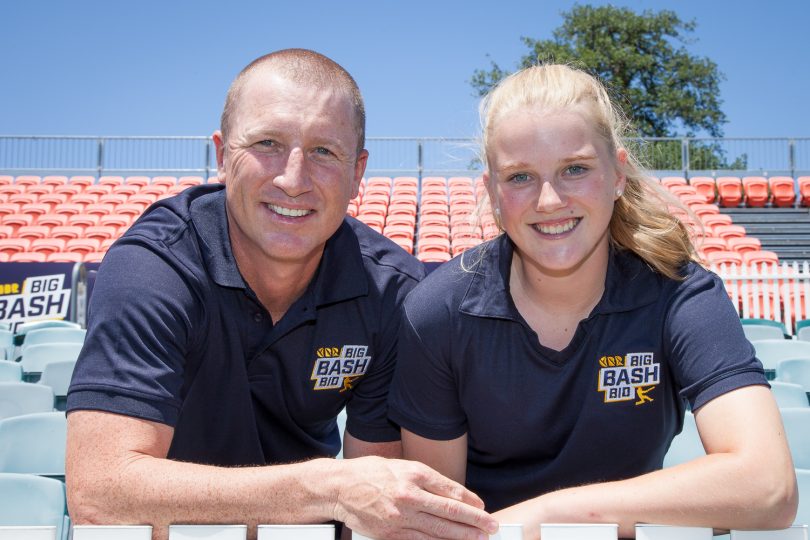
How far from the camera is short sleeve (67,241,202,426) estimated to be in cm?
156

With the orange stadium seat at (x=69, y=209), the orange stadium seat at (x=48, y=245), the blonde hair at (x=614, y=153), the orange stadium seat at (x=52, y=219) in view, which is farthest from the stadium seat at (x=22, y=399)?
the orange stadium seat at (x=69, y=209)

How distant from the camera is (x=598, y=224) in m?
1.81

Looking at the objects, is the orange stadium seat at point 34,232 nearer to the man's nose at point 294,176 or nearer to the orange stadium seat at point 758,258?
the orange stadium seat at point 758,258

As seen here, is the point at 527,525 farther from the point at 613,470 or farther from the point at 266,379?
the point at 266,379

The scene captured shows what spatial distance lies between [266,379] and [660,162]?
649 inches

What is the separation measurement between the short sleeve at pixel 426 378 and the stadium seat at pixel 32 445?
5.86 feet

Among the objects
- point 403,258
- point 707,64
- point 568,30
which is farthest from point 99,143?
point 707,64

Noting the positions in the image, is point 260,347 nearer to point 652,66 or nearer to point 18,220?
point 18,220

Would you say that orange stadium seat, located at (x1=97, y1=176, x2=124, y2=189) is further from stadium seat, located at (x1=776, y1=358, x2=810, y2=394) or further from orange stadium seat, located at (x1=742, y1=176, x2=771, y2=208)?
stadium seat, located at (x1=776, y1=358, x2=810, y2=394)

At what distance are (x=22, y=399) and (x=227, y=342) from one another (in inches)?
89.8

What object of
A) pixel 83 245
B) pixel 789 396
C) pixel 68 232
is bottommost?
pixel 789 396

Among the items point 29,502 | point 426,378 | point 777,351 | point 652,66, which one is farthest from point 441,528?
point 652,66

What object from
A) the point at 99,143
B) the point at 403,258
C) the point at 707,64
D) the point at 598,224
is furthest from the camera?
the point at 707,64

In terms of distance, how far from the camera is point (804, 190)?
1588 cm
